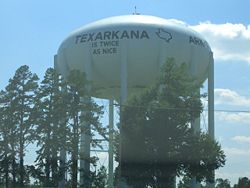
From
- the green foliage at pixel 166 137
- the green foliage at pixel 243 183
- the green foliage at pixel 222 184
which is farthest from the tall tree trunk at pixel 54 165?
the green foliage at pixel 222 184

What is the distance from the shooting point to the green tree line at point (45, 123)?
38.3 meters

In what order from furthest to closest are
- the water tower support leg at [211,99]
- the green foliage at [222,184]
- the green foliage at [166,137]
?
the green foliage at [222,184], the water tower support leg at [211,99], the green foliage at [166,137]

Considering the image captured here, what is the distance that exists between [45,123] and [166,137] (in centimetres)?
1128

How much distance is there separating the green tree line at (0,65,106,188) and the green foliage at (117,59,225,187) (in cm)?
572

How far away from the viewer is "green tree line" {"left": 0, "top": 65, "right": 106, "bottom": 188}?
38344 millimetres

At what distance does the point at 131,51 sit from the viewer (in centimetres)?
3706

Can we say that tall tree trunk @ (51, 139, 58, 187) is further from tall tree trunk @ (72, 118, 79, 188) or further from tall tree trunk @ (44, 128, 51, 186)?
tall tree trunk @ (72, 118, 79, 188)

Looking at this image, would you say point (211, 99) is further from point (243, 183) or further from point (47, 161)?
point (243, 183)

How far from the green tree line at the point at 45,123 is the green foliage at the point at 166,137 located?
572 cm

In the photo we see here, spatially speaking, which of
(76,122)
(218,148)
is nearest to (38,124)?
(76,122)

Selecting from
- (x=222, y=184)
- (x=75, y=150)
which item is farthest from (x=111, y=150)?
(x=222, y=184)

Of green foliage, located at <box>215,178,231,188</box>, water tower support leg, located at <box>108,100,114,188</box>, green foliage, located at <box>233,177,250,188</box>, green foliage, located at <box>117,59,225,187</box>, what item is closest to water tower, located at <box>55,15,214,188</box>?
water tower support leg, located at <box>108,100,114,188</box>

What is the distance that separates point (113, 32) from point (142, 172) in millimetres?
9571

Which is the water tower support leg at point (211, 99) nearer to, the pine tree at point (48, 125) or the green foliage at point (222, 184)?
the pine tree at point (48, 125)
